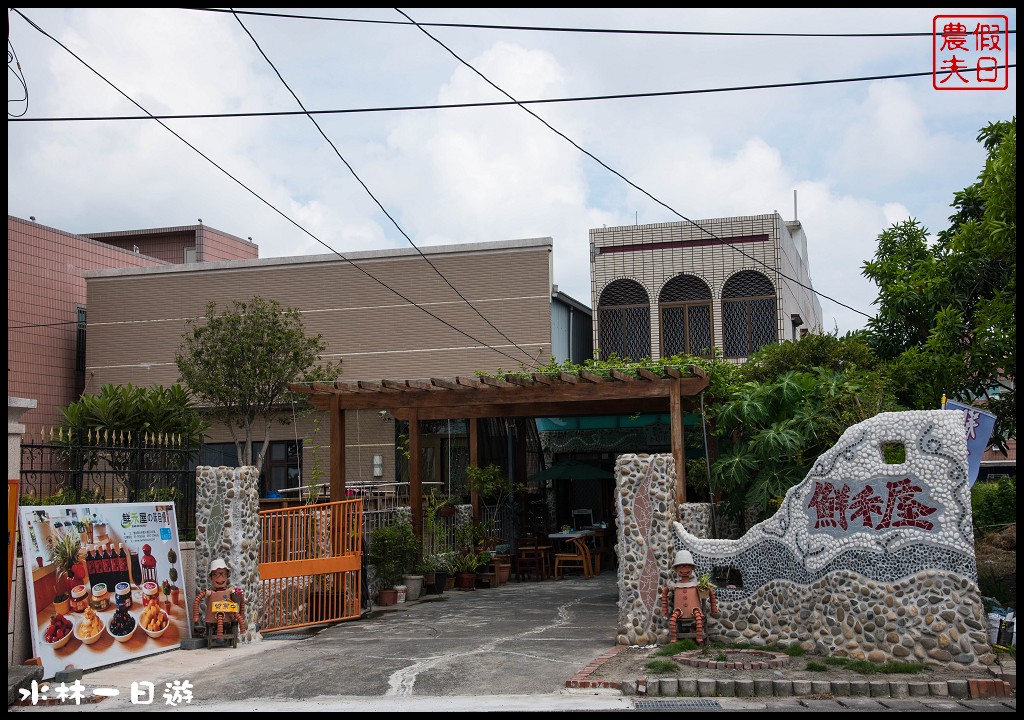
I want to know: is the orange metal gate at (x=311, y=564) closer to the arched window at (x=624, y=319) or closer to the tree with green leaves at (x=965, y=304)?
the tree with green leaves at (x=965, y=304)

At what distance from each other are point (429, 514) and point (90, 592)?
7.67m

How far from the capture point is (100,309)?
1072 inches

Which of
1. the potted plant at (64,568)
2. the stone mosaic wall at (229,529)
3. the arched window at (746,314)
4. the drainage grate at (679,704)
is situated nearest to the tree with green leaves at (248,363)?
the arched window at (746,314)

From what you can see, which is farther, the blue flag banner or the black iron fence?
the black iron fence

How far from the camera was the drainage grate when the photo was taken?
8.27 meters

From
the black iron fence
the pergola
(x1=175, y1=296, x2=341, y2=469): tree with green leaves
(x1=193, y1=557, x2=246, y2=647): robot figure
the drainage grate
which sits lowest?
the drainage grate

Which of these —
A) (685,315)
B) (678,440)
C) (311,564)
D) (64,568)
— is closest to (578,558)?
(678,440)

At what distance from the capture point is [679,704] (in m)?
8.44

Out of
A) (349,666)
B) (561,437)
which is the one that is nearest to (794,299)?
(561,437)

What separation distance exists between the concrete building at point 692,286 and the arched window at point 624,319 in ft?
0.08

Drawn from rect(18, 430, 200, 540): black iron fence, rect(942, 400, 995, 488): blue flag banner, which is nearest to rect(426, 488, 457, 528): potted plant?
rect(18, 430, 200, 540): black iron fence

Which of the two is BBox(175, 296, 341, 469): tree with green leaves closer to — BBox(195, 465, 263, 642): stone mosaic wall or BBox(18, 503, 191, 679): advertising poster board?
BBox(195, 465, 263, 642): stone mosaic wall

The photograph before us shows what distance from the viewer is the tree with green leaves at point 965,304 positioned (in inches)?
495

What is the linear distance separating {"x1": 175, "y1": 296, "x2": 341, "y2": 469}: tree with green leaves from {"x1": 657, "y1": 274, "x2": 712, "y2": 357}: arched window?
8.46 metres
